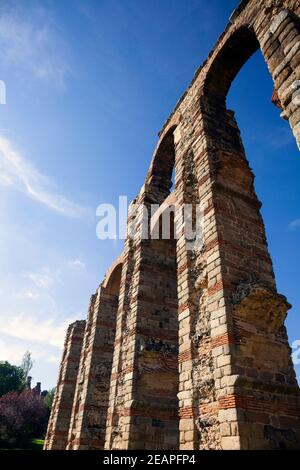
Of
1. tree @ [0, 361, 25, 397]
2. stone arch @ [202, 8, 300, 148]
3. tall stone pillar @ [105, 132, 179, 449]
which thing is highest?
tree @ [0, 361, 25, 397]

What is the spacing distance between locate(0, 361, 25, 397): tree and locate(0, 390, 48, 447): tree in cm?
880

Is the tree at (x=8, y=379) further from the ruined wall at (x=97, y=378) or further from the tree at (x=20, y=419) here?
the ruined wall at (x=97, y=378)

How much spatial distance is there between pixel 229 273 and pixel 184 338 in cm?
136

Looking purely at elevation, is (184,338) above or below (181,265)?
below

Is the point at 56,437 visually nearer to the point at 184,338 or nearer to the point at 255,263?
the point at 184,338

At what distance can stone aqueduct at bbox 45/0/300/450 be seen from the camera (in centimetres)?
410

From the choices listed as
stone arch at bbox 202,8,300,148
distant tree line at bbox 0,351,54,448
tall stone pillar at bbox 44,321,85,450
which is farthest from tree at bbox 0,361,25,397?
stone arch at bbox 202,8,300,148

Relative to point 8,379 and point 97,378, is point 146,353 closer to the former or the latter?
point 97,378

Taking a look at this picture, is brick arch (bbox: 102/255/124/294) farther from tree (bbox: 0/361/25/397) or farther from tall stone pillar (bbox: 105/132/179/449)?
tree (bbox: 0/361/25/397)

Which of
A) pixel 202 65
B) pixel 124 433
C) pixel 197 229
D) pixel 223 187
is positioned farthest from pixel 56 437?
pixel 202 65

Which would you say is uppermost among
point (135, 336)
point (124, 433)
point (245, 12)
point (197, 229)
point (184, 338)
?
point (245, 12)

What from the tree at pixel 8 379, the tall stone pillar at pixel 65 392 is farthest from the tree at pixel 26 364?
the tall stone pillar at pixel 65 392
